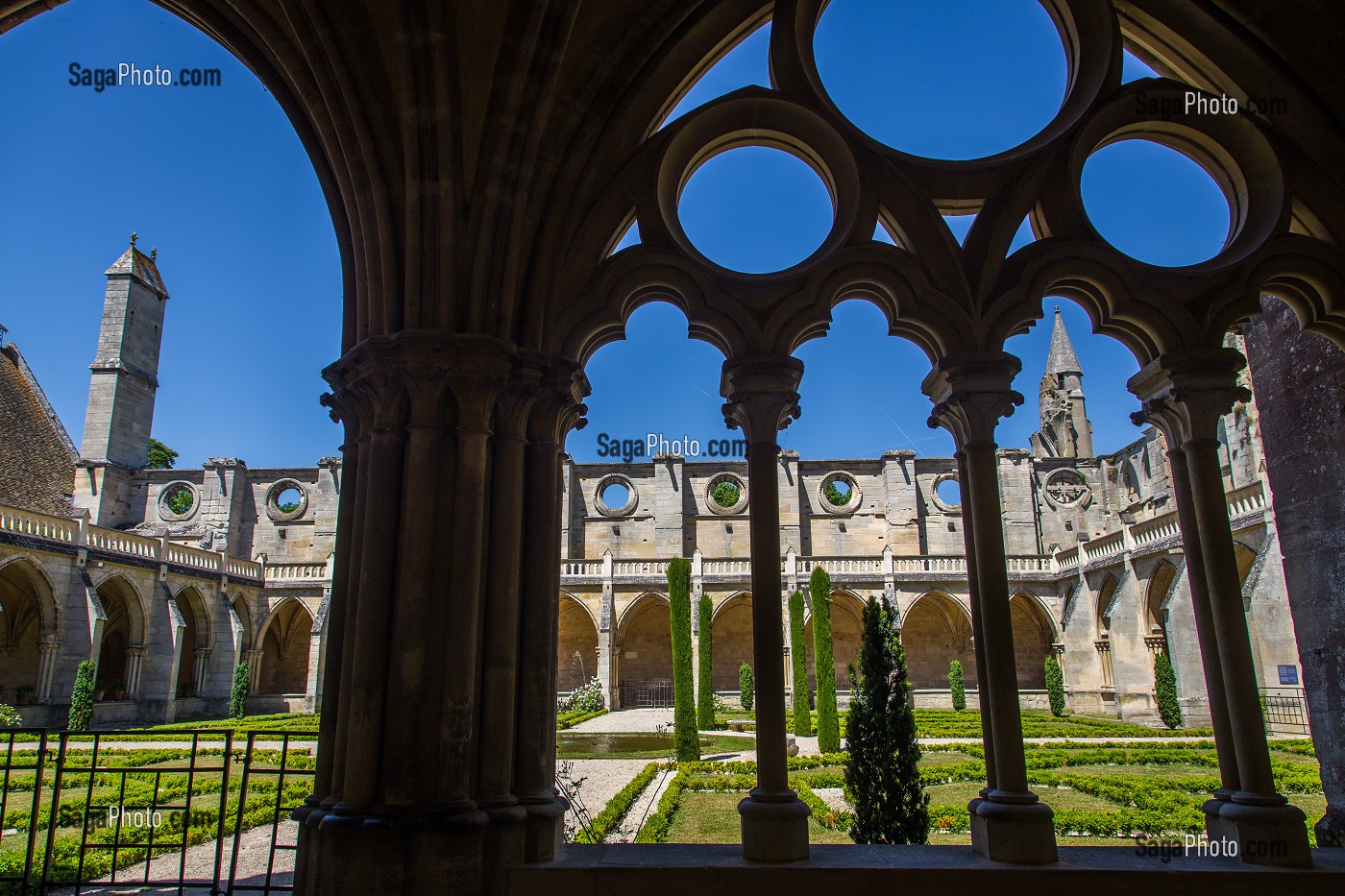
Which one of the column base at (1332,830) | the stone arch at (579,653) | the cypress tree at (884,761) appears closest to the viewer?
the column base at (1332,830)

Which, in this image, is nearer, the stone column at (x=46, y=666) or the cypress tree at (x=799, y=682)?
the cypress tree at (x=799, y=682)

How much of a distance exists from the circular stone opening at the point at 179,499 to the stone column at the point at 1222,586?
3074 centimetres

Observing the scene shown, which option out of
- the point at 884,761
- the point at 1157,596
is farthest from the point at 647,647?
the point at 884,761

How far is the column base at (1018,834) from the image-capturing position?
9.75 feet

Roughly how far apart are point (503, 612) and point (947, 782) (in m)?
8.07

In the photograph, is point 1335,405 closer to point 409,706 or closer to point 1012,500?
point 409,706

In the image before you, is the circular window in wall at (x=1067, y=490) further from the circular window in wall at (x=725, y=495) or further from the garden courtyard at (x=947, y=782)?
the garden courtyard at (x=947, y=782)

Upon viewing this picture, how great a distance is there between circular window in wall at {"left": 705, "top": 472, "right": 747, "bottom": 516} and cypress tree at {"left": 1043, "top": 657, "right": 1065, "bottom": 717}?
10993mm

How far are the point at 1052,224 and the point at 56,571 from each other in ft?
65.7

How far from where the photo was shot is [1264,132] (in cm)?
375

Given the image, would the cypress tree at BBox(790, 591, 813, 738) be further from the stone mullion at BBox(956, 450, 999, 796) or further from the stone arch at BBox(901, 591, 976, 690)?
the stone arch at BBox(901, 591, 976, 690)

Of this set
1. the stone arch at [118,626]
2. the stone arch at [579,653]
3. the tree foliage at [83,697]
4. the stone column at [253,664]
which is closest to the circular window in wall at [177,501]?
the stone arch at [118,626]

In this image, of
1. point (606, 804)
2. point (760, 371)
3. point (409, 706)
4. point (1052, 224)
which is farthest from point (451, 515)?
point (606, 804)

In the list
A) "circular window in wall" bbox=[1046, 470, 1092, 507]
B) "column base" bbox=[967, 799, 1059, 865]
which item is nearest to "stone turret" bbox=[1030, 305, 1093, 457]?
"circular window in wall" bbox=[1046, 470, 1092, 507]
